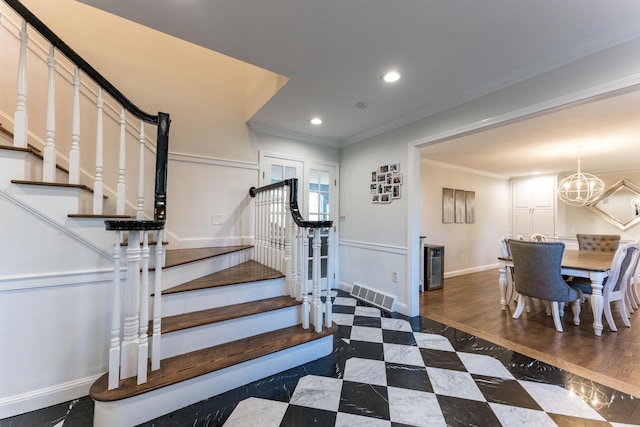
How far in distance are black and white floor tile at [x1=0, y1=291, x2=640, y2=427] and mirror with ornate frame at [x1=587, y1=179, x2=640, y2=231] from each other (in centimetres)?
594

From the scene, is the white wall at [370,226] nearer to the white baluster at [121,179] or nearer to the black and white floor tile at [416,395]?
the black and white floor tile at [416,395]

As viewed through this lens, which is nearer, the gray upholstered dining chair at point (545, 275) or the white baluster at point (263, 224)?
the gray upholstered dining chair at point (545, 275)

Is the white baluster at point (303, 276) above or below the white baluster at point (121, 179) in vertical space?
below

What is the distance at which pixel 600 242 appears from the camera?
4211 mm

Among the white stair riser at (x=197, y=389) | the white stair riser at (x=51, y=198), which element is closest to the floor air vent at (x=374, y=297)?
the white stair riser at (x=197, y=389)

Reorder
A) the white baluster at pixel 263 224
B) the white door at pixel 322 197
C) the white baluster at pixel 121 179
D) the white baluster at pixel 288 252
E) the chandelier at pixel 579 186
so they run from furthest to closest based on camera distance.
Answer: the chandelier at pixel 579 186
the white door at pixel 322 197
the white baluster at pixel 263 224
the white baluster at pixel 288 252
the white baluster at pixel 121 179

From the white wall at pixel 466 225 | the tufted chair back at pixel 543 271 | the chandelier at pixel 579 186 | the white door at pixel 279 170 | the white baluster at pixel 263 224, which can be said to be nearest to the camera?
the tufted chair back at pixel 543 271

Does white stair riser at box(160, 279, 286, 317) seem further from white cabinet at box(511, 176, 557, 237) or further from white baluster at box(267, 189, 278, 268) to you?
white cabinet at box(511, 176, 557, 237)

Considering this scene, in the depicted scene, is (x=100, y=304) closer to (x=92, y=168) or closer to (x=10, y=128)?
(x=92, y=168)

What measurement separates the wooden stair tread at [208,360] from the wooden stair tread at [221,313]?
19cm

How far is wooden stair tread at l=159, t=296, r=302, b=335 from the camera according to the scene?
1679 mm

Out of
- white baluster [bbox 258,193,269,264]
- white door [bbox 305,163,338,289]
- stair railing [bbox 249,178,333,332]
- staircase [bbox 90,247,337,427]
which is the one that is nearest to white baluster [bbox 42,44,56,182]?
staircase [bbox 90,247,337,427]

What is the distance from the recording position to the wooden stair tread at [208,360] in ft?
4.39

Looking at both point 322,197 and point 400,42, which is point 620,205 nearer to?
point 322,197
